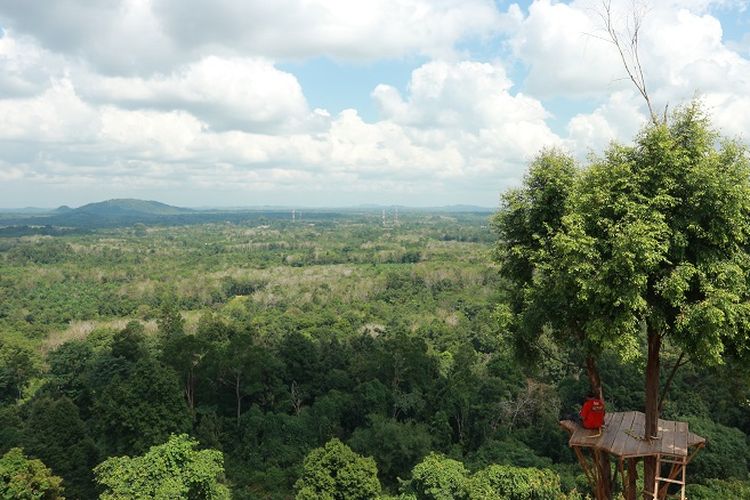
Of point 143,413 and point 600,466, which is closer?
point 600,466

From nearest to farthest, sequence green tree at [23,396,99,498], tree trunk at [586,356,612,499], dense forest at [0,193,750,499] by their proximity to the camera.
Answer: tree trunk at [586,356,612,499] → dense forest at [0,193,750,499] → green tree at [23,396,99,498]

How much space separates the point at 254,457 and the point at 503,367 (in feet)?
56.1

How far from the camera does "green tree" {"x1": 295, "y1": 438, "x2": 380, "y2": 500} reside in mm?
16750

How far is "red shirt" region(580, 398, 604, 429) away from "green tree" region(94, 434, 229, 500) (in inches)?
417

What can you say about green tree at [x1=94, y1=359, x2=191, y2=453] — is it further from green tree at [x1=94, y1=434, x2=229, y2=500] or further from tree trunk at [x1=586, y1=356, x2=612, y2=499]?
tree trunk at [x1=586, y1=356, x2=612, y2=499]

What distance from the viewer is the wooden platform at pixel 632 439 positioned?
7.46 metres

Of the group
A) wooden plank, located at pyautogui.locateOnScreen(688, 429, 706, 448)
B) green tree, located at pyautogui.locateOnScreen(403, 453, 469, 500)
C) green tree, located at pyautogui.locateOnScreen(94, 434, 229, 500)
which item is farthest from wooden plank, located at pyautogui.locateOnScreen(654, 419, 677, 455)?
green tree, located at pyautogui.locateOnScreen(94, 434, 229, 500)

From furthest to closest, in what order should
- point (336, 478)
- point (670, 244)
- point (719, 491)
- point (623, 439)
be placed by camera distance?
point (719, 491), point (336, 478), point (623, 439), point (670, 244)

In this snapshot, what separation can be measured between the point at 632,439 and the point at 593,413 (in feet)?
2.23

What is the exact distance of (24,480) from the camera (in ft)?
47.1

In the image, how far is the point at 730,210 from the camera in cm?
661

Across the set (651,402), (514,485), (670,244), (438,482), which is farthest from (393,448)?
(670,244)

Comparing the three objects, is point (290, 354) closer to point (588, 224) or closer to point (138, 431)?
point (138, 431)

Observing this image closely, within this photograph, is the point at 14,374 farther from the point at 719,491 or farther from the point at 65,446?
the point at 719,491
